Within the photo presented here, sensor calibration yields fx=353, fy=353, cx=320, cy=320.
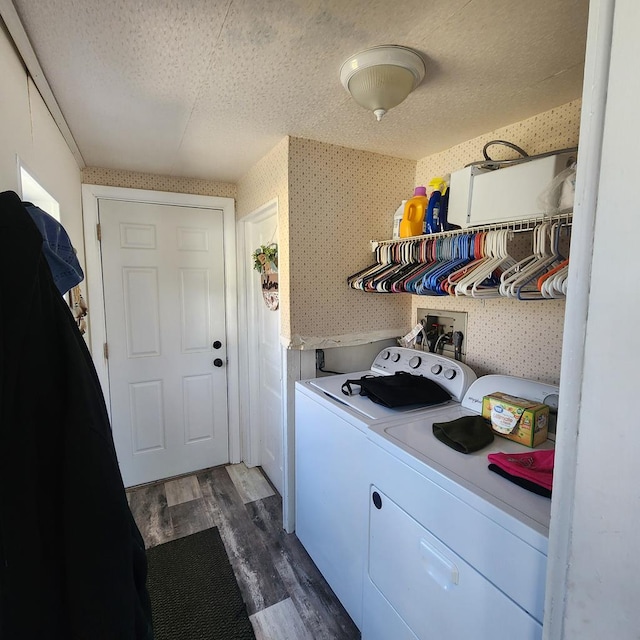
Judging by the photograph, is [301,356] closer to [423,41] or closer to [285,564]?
[285,564]

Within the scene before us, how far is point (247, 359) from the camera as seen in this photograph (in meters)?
2.74

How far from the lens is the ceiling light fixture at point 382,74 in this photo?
1.11 metres

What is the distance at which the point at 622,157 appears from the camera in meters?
0.44

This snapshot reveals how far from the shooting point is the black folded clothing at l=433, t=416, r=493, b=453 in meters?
1.18

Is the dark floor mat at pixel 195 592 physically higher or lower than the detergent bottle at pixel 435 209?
lower

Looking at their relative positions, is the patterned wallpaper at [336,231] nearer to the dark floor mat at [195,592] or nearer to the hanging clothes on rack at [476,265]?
the hanging clothes on rack at [476,265]

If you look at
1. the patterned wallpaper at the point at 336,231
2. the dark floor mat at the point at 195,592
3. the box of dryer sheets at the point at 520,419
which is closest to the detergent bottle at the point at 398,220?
the patterned wallpaper at the point at 336,231

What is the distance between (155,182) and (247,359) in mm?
1415

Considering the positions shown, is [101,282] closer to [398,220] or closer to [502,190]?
[398,220]

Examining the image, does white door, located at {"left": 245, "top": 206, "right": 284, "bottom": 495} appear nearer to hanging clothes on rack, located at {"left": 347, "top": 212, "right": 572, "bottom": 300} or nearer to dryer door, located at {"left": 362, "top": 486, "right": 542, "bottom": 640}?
hanging clothes on rack, located at {"left": 347, "top": 212, "right": 572, "bottom": 300}

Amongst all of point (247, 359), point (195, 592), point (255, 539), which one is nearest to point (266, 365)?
point (247, 359)

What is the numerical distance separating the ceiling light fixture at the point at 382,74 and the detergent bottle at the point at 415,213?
1.86ft

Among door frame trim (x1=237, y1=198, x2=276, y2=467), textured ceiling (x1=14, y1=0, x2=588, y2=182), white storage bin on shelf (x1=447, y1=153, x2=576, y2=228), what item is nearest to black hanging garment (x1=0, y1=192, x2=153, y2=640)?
textured ceiling (x1=14, y1=0, x2=588, y2=182)

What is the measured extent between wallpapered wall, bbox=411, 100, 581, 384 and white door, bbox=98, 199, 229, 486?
171cm
